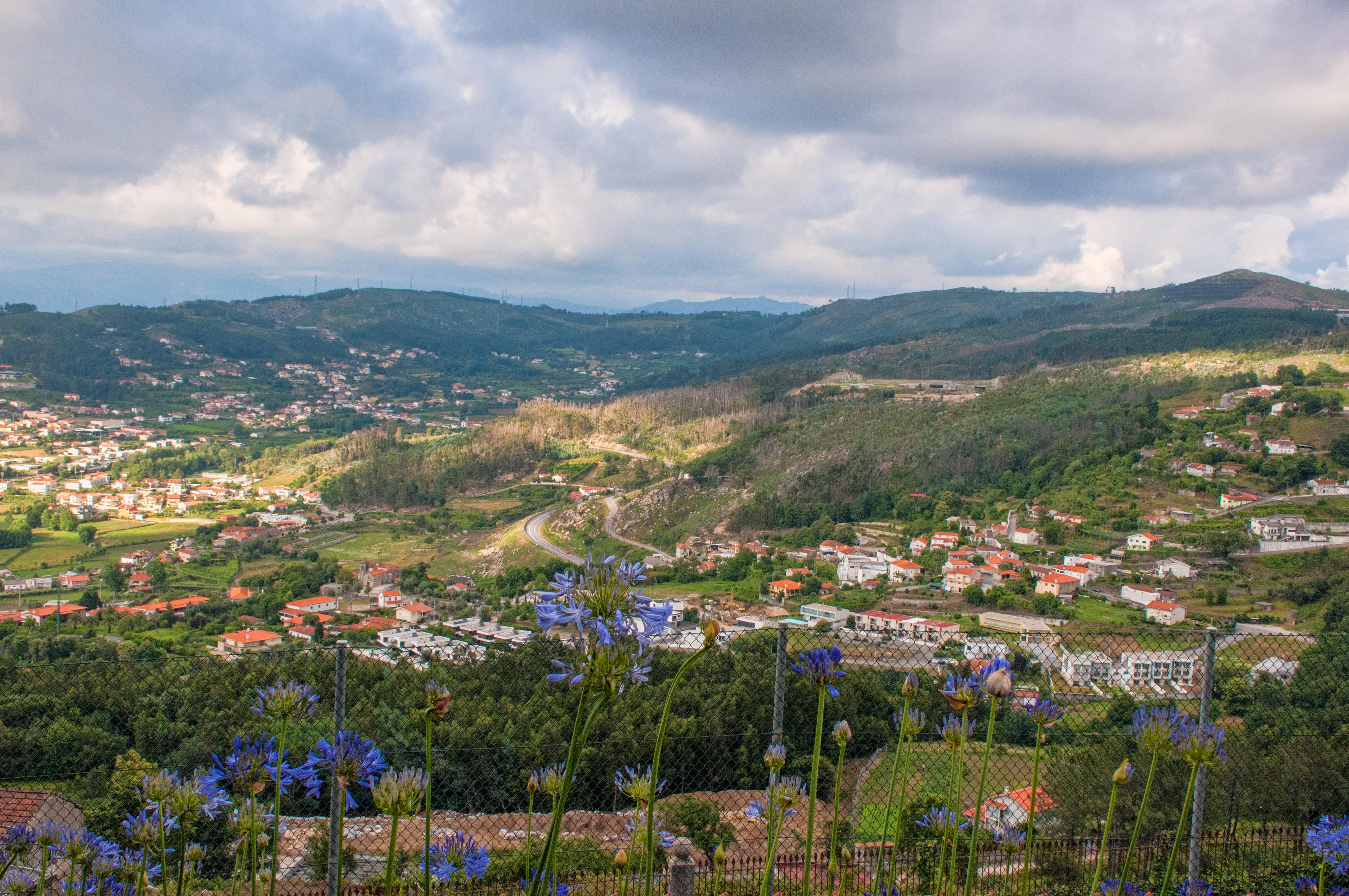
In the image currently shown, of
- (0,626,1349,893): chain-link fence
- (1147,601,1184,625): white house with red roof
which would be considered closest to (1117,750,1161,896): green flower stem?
(0,626,1349,893): chain-link fence

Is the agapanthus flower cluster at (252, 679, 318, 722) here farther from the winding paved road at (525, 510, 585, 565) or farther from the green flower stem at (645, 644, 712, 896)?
the winding paved road at (525, 510, 585, 565)

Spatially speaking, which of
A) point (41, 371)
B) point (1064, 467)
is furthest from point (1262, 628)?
point (41, 371)

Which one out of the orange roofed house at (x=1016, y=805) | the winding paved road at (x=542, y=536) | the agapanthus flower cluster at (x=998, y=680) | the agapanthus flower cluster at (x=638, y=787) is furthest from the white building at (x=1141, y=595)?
the agapanthus flower cluster at (x=638, y=787)

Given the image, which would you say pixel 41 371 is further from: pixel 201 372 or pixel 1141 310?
pixel 1141 310

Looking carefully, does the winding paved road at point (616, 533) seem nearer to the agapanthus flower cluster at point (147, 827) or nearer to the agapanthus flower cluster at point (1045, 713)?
the agapanthus flower cluster at point (1045, 713)

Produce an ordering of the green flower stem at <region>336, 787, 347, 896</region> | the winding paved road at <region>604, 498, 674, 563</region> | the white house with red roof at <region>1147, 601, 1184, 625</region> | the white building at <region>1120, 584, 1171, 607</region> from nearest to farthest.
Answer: the green flower stem at <region>336, 787, 347, 896</region> < the white house with red roof at <region>1147, 601, 1184, 625</region> < the white building at <region>1120, 584, 1171, 607</region> < the winding paved road at <region>604, 498, 674, 563</region>

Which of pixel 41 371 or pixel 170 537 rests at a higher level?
pixel 41 371
